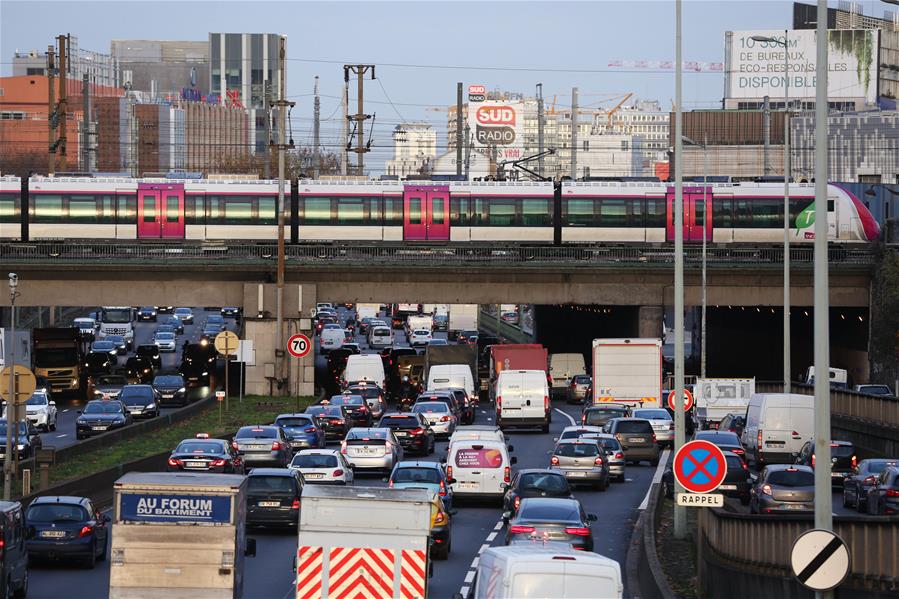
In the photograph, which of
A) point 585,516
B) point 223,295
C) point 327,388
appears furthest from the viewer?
point 327,388

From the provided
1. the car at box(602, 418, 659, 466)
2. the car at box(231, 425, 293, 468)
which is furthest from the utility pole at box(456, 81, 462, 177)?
the car at box(231, 425, 293, 468)

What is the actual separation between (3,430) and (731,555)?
2696cm

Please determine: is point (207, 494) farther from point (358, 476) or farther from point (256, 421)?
point (256, 421)

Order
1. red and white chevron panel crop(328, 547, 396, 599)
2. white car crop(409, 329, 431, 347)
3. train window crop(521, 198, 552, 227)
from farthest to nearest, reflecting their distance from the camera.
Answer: white car crop(409, 329, 431, 347), train window crop(521, 198, 552, 227), red and white chevron panel crop(328, 547, 396, 599)

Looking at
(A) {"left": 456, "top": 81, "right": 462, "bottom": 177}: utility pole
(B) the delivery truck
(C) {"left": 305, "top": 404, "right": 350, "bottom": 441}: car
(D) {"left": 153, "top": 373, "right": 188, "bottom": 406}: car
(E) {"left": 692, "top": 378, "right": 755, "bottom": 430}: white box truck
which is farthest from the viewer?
(A) {"left": 456, "top": 81, "right": 462, "bottom": 177}: utility pole

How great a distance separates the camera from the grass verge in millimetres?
39062

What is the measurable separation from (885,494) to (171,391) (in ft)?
132

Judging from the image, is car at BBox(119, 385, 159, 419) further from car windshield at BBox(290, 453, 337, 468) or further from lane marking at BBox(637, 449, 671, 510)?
car windshield at BBox(290, 453, 337, 468)

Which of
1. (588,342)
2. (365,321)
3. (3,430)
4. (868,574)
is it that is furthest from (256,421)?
(365,321)

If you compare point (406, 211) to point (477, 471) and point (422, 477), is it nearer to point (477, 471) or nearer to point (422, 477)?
point (477, 471)

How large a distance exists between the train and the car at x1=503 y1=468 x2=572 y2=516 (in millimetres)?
38113

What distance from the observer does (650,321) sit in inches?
2773

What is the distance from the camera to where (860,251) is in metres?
70.6

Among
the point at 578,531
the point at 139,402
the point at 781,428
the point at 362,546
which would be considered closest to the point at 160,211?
the point at 139,402
